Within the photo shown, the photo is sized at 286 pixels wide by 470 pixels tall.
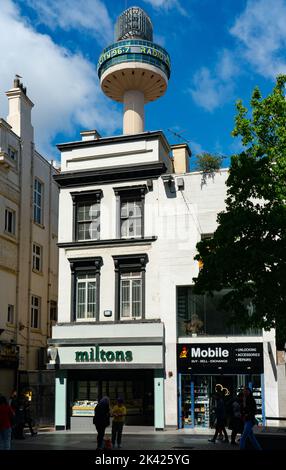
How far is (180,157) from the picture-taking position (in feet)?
107

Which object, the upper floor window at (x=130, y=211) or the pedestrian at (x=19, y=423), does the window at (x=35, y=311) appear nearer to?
the upper floor window at (x=130, y=211)

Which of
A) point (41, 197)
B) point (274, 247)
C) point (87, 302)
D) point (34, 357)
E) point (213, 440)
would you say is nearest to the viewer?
point (274, 247)

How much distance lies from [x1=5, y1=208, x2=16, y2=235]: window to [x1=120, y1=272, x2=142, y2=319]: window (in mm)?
7119

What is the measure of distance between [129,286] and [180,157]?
8331 millimetres

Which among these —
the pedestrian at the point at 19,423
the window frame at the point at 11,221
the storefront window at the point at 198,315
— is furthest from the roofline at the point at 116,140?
the pedestrian at the point at 19,423

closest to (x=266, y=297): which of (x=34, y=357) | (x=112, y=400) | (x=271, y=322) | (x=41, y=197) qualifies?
(x=271, y=322)

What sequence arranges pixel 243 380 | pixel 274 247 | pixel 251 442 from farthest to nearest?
1. pixel 243 380
2. pixel 274 247
3. pixel 251 442

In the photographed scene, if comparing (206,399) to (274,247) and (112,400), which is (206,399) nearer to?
(112,400)

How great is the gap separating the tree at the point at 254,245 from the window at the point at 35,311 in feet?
52.2

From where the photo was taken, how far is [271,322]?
18.8m

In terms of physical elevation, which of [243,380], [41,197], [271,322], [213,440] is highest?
[41,197]
